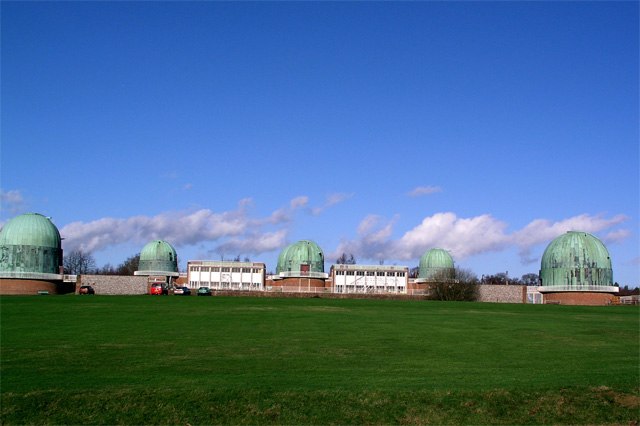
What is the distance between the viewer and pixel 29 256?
75750 mm

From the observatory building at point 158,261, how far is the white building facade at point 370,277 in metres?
24.0

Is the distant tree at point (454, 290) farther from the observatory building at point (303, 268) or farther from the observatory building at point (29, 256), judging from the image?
the observatory building at point (29, 256)

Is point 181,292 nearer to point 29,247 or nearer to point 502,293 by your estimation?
point 29,247

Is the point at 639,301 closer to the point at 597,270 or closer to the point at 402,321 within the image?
the point at 597,270

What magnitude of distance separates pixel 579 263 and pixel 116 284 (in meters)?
54.9

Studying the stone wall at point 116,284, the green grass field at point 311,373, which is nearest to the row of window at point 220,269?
the stone wall at point 116,284

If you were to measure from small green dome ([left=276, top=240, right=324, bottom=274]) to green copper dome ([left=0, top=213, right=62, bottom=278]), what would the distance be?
100 feet

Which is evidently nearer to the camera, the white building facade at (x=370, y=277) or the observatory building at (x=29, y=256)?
the observatory building at (x=29, y=256)

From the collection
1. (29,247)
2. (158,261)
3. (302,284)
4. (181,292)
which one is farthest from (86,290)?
(302,284)

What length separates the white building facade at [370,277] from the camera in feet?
339

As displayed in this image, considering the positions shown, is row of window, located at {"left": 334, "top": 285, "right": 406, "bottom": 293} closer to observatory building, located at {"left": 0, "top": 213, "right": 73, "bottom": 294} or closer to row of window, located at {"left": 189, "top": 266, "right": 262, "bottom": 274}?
row of window, located at {"left": 189, "top": 266, "right": 262, "bottom": 274}

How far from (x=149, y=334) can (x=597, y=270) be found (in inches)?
2517

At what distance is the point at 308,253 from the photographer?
9450 cm

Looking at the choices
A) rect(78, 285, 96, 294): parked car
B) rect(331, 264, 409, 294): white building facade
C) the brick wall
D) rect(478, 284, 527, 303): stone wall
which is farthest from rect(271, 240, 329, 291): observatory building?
the brick wall
